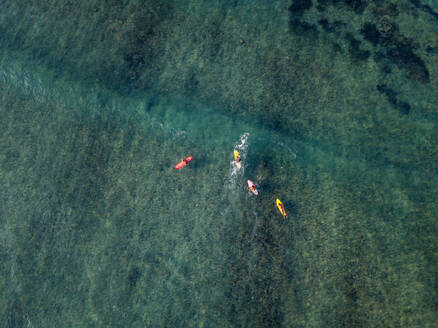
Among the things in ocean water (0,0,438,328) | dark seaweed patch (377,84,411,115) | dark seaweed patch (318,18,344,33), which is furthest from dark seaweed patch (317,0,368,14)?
dark seaweed patch (377,84,411,115)

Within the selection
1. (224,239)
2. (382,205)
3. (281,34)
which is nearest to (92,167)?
(224,239)

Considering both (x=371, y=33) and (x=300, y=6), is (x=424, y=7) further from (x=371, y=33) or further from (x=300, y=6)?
(x=300, y=6)

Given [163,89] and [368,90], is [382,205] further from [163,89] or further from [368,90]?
[163,89]

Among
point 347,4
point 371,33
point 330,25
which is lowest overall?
point 330,25

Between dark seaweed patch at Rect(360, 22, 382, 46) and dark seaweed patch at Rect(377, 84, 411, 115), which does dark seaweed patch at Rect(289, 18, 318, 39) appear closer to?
dark seaweed patch at Rect(360, 22, 382, 46)

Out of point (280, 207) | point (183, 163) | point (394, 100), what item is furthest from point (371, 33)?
point (183, 163)

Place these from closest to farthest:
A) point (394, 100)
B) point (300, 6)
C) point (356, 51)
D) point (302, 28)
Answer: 1. point (394, 100)
2. point (356, 51)
3. point (302, 28)
4. point (300, 6)

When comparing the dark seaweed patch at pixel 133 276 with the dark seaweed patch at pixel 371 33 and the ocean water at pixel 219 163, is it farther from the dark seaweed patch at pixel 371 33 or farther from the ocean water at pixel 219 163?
the dark seaweed patch at pixel 371 33

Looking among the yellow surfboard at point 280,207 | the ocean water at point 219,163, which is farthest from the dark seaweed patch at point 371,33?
the yellow surfboard at point 280,207
